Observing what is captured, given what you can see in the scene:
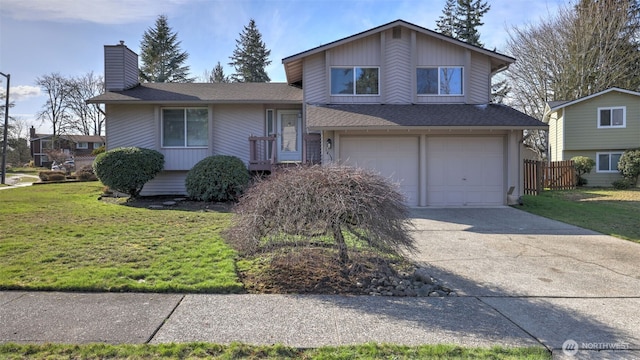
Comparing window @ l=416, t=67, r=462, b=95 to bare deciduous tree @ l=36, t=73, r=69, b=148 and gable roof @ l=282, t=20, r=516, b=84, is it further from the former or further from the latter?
bare deciduous tree @ l=36, t=73, r=69, b=148

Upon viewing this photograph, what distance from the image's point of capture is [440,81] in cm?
1373

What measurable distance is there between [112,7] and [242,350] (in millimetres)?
12150

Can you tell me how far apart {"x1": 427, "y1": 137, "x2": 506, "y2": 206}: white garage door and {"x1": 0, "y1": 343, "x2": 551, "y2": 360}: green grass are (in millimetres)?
9498

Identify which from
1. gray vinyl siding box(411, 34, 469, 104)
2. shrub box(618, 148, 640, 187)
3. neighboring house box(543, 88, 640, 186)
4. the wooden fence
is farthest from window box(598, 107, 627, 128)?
gray vinyl siding box(411, 34, 469, 104)

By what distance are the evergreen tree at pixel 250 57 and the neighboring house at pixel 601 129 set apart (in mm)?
28306

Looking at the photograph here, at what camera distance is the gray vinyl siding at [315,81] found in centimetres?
1351

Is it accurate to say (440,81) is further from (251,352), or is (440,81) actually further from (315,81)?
(251,352)

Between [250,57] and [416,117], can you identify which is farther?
[250,57]

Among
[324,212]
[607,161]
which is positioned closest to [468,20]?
[607,161]

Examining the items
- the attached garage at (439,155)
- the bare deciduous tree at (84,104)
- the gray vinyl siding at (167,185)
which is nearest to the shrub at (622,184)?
the attached garage at (439,155)

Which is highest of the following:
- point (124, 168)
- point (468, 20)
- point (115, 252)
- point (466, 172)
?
point (468, 20)

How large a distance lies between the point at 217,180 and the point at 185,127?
3.84 meters

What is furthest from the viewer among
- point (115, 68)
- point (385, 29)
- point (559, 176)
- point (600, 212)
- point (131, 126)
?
point (559, 176)

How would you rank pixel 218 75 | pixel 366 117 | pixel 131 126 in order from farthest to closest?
1. pixel 218 75
2. pixel 131 126
3. pixel 366 117
